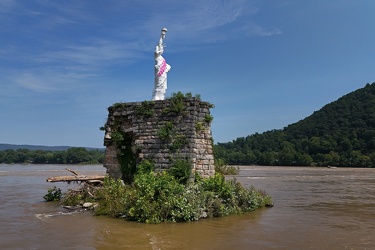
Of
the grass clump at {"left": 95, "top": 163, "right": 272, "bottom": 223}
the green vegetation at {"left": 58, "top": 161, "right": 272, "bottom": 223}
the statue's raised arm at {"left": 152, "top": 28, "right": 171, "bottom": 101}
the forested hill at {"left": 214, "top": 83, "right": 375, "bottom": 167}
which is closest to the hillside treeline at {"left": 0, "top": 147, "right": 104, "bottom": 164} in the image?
the forested hill at {"left": 214, "top": 83, "right": 375, "bottom": 167}

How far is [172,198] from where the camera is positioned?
1027cm

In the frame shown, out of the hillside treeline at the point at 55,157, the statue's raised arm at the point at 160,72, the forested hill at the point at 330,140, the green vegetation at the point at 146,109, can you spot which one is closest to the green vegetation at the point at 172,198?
the green vegetation at the point at 146,109

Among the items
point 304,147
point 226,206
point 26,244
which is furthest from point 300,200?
point 304,147

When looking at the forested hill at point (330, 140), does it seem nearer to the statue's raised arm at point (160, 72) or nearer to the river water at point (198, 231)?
the river water at point (198, 231)

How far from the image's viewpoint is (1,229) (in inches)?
382

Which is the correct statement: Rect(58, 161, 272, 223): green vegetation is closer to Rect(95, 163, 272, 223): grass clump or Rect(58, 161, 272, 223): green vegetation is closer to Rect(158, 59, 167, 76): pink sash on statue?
Rect(95, 163, 272, 223): grass clump

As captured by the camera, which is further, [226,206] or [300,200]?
[300,200]

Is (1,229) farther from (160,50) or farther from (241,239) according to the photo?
(160,50)

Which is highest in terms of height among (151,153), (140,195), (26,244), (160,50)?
(160,50)

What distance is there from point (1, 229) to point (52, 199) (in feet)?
19.9

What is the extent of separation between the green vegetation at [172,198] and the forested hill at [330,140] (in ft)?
192

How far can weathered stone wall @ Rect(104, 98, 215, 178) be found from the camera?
12.1 meters

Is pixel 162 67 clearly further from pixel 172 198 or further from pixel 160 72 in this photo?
pixel 172 198

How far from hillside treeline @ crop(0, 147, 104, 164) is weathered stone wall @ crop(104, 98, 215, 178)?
3233 inches
